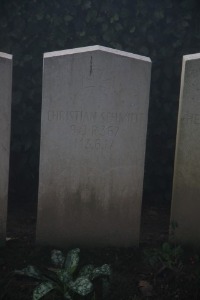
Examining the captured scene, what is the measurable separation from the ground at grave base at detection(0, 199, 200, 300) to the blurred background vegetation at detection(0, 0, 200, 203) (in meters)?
1.37

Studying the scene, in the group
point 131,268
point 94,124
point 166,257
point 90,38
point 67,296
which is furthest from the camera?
point 90,38

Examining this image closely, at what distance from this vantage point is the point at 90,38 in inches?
192

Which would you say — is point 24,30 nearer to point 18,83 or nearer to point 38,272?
point 18,83

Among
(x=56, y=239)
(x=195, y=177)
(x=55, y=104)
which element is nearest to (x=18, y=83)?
(x=55, y=104)

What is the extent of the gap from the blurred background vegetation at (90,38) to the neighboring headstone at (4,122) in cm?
126

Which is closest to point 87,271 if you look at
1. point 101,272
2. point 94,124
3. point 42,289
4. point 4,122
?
point 101,272

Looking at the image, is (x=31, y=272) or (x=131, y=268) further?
(x=131, y=268)

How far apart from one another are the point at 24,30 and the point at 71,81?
4.97 ft

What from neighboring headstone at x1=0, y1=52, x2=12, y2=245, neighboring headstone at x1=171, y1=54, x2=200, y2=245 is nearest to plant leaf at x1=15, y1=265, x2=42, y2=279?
neighboring headstone at x1=0, y1=52, x2=12, y2=245

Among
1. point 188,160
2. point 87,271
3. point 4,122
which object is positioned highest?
point 4,122

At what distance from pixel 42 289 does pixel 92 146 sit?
126 centimetres

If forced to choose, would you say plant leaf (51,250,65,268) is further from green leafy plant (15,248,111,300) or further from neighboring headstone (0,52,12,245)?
neighboring headstone (0,52,12,245)

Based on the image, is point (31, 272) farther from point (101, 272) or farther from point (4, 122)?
point (4, 122)

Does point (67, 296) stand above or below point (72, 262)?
below
